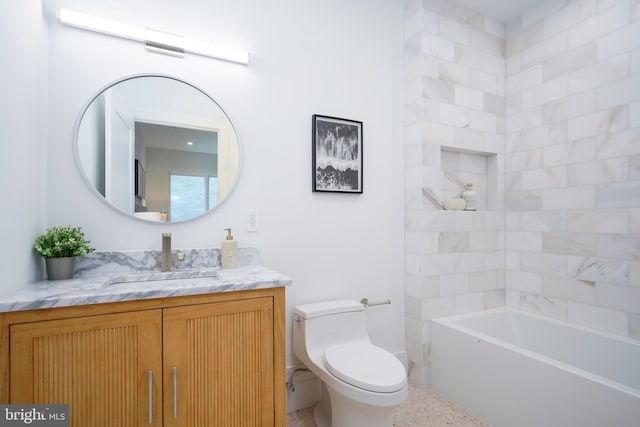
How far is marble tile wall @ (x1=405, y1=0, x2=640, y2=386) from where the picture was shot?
1.97 m

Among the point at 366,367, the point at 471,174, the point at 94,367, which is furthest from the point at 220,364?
the point at 471,174

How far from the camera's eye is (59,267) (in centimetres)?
138

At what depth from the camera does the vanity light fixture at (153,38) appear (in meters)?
1.49

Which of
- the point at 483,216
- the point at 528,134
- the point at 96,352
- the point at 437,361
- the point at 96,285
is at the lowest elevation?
the point at 437,361

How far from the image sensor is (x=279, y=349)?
1426 mm

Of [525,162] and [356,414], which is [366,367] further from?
[525,162]

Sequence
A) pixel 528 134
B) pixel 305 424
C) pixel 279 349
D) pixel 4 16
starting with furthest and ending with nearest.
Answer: pixel 528 134 < pixel 305 424 < pixel 279 349 < pixel 4 16

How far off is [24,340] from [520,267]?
291 centimetres

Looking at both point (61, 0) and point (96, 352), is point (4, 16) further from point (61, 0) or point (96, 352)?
point (96, 352)

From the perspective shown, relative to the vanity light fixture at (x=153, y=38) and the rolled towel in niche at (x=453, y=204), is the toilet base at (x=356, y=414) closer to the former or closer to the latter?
the rolled towel in niche at (x=453, y=204)

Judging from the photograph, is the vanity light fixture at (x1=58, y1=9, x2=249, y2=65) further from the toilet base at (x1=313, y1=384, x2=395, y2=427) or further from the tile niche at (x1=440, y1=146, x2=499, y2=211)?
the toilet base at (x1=313, y1=384, x2=395, y2=427)

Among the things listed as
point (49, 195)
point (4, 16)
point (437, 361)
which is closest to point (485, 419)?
point (437, 361)

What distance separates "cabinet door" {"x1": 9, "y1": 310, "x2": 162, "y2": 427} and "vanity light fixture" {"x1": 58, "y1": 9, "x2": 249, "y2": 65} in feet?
4.32

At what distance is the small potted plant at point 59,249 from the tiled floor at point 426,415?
4.59 ft
